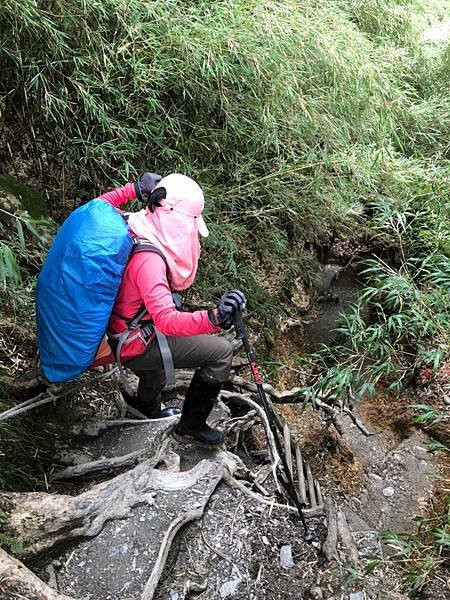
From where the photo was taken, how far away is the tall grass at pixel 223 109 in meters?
2.98

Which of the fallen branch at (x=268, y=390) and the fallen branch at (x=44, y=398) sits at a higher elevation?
the fallen branch at (x=44, y=398)

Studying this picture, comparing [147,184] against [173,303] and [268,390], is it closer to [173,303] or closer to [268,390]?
[173,303]

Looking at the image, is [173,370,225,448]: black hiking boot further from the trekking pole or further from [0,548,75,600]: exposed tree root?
[0,548,75,600]: exposed tree root

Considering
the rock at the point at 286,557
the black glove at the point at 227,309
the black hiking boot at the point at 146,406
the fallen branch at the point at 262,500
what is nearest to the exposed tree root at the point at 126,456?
the black hiking boot at the point at 146,406

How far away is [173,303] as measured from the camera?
7.22 ft

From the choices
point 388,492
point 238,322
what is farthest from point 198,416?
point 388,492

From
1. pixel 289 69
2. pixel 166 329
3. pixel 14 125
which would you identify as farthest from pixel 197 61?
pixel 166 329

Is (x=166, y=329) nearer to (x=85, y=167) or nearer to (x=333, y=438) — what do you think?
(x=85, y=167)

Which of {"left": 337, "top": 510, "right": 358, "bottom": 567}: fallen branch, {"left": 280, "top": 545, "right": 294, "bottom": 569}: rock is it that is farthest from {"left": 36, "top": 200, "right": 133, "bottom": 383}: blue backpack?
{"left": 337, "top": 510, "right": 358, "bottom": 567}: fallen branch

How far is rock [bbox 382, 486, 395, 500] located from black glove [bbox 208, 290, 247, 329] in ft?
8.21

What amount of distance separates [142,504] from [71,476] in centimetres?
43

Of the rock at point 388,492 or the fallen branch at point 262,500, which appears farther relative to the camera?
the rock at point 388,492

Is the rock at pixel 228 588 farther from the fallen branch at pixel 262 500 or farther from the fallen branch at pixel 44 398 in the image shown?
the fallen branch at pixel 44 398

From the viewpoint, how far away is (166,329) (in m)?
2.18
